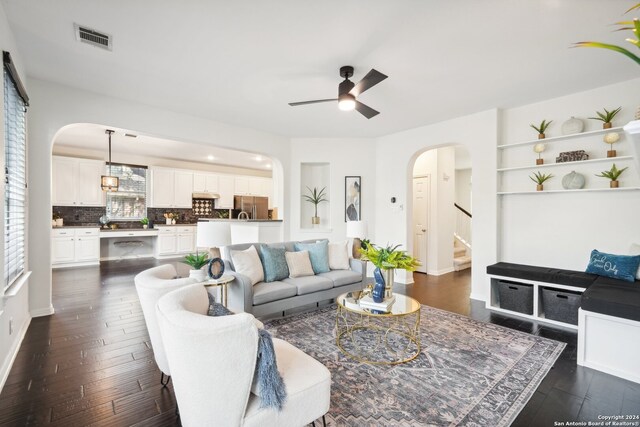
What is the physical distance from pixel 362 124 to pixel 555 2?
3.26m

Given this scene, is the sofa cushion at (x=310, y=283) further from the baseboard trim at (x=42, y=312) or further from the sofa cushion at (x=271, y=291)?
the baseboard trim at (x=42, y=312)

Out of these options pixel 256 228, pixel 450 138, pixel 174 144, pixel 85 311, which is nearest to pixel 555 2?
pixel 450 138

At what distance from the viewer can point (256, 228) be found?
5.80 metres

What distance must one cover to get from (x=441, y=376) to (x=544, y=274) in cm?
227

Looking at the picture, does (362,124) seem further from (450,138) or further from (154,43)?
(154,43)

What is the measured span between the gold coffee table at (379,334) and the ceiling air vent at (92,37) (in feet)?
11.0

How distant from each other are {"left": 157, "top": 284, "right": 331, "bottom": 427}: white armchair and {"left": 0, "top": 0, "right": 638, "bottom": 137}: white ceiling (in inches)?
89.9

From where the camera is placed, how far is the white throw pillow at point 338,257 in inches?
176

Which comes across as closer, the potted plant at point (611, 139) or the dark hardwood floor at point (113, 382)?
the dark hardwood floor at point (113, 382)

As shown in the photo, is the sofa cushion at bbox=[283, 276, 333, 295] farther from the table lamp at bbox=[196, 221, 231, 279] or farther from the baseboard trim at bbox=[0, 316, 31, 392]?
the baseboard trim at bbox=[0, 316, 31, 392]

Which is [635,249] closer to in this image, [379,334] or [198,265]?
[379,334]

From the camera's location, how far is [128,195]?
8.28 meters

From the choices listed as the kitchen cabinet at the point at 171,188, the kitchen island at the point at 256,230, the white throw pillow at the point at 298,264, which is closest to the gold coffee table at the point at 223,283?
the white throw pillow at the point at 298,264

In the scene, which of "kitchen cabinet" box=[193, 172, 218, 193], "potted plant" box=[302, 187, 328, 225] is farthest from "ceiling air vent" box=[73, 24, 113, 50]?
→ "kitchen cabinet" box=[193, 172, 218, 193]
